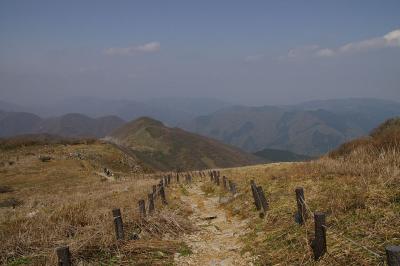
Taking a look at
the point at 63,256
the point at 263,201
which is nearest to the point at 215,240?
the point at 263,201

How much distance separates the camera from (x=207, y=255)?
11047 mm

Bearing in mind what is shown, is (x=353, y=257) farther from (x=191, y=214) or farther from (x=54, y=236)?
(x=191, y=214)

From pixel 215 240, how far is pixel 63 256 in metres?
5.46

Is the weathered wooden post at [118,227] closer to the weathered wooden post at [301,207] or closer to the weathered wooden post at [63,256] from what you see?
the weathered wooden post at [63,256]

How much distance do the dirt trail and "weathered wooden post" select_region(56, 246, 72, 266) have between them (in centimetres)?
308

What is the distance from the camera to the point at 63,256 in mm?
8977

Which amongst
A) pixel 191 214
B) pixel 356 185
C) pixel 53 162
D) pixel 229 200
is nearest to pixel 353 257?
pixel 356 185

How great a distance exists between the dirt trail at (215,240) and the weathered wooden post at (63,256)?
3081 mm

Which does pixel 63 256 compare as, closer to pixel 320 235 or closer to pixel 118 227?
pixel 118 227

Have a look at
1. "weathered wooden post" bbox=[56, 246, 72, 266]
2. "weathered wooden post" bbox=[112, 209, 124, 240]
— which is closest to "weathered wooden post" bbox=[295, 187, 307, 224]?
"weathered wooden post" bbox=[112, 209, 124, 240]

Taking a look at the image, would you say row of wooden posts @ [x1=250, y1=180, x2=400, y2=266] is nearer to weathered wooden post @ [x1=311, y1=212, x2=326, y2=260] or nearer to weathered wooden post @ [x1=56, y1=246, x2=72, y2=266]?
weathered wooden post @ [x1=311, y1=212, x2=326, y2=260]

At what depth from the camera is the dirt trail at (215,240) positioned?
1041 cm

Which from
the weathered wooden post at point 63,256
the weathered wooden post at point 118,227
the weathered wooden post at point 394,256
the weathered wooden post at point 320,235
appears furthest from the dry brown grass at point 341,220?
the weathered wooden post at point 63,256

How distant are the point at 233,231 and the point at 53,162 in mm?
46658
